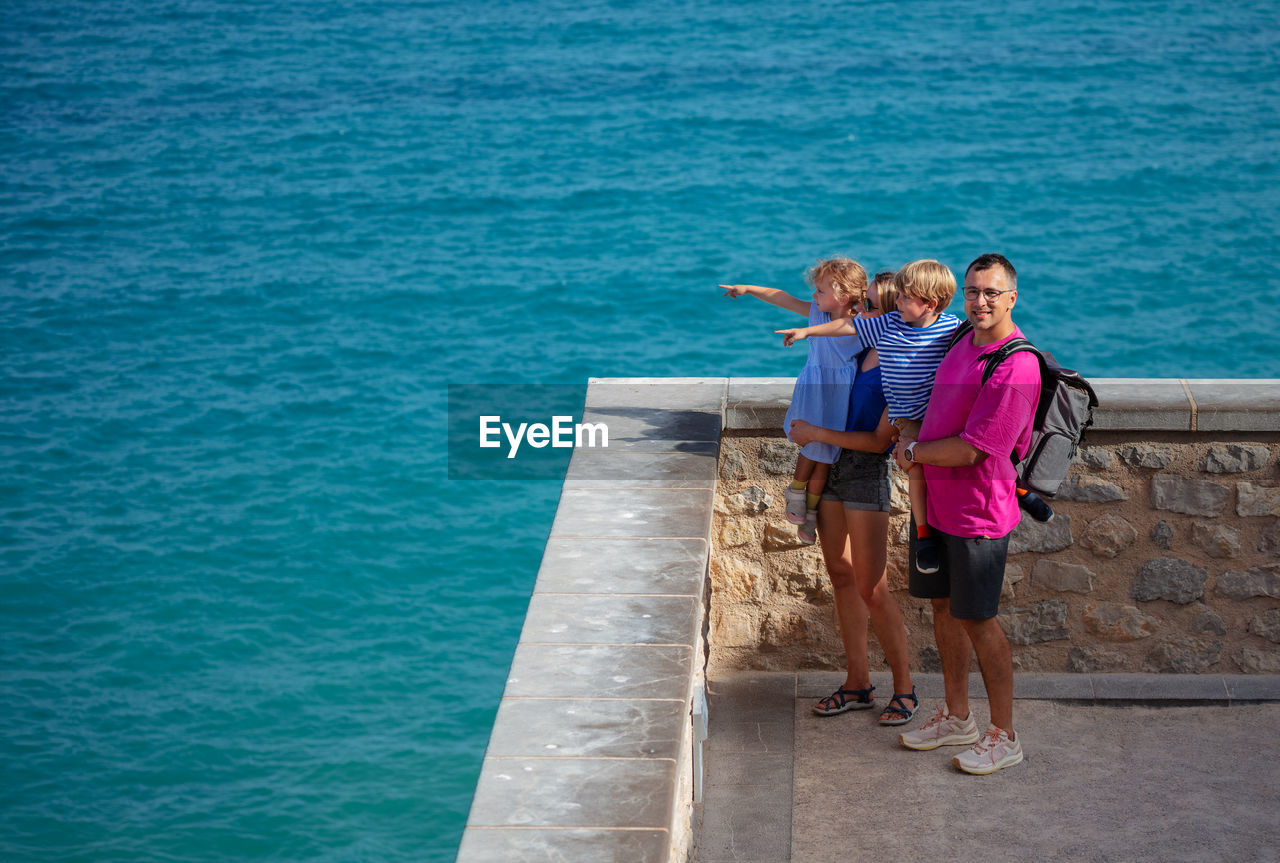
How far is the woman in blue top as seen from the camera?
4.07m

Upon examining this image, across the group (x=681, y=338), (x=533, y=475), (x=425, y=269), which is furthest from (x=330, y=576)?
(x=425, y=269)

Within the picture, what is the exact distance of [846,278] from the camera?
4.16 meters

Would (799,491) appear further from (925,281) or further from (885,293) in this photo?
(925,281)

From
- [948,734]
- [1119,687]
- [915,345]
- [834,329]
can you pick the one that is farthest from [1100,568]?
[834,329]

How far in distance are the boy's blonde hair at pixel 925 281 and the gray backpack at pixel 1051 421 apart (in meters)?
0.14

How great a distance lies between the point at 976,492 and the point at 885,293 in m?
0.69

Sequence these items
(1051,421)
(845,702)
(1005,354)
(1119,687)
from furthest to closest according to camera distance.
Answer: (1119,687)
(845,702)
(1051,421)
(1005,354)

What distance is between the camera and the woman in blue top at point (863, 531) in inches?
160

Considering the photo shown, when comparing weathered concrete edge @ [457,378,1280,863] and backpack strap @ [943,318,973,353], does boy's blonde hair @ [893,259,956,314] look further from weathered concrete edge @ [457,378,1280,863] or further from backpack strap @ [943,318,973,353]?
→ weathered concrete edge @ [457,378,1280,863]

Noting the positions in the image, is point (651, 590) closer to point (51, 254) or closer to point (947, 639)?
point (947, 639)

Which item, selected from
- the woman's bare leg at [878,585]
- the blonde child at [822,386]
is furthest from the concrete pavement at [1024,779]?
the blonde child at [822,386]

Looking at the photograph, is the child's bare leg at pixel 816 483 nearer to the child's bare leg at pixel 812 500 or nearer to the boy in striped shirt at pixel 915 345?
the child's bare leg at pixel 812 500

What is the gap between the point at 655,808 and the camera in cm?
270

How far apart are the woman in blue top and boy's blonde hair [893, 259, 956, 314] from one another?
0.66 ft
